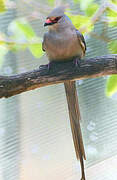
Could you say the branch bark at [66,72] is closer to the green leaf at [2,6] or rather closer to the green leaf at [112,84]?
the green leaf at [112,84]

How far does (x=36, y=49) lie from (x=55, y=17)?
0.80 feet

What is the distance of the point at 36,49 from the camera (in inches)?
51.4

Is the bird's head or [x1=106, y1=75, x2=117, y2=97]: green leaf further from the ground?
the bird's head

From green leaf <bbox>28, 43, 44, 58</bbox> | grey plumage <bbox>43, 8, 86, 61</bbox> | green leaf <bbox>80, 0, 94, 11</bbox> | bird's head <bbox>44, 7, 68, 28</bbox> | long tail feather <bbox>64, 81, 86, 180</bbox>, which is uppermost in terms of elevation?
bird's head <bbox>44, 7, 68, 28</bbox>

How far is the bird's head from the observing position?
108 centimetres

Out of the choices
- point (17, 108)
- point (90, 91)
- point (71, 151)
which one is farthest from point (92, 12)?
point (71, 151)

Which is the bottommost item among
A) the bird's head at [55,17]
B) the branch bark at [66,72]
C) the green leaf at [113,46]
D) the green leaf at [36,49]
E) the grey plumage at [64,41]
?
the green leaf at [113,46]

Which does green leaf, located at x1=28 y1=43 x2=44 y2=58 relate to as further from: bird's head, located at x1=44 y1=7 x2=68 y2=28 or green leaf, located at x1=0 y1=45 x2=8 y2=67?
bird's head, located at x1=44 y1=7 x2=68 y2=28

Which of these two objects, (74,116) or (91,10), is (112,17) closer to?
(91,10)

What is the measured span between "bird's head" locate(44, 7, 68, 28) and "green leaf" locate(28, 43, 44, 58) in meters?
0.20

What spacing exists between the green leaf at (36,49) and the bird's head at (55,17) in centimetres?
20

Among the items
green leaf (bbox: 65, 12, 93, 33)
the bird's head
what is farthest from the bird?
green leaf (bbox: 65, 12, 93, 33)

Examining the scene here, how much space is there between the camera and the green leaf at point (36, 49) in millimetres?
1298

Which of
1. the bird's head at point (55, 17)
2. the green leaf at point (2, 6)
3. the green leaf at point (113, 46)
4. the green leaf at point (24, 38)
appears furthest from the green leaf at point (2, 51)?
the green leaf at point (113, 46)
